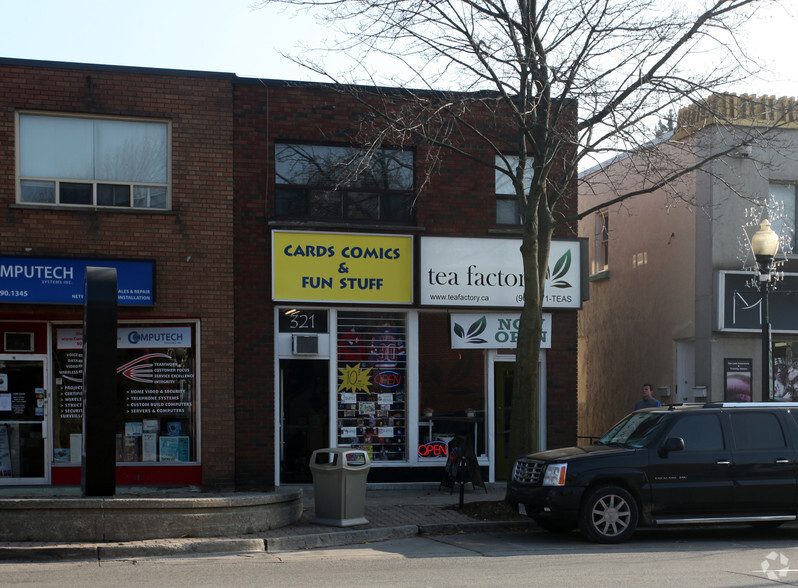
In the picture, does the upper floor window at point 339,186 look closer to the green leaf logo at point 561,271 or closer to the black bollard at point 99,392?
the green leaf logo at point 561,271

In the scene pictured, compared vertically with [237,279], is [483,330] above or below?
below

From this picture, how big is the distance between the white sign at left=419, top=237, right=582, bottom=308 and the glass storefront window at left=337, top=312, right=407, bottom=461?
0.99 metres

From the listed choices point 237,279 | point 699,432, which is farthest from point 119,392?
point 699,432

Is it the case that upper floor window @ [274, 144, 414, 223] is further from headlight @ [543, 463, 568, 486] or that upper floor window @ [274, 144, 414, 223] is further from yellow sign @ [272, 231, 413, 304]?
headlight @ [543, 463, 568, 486]

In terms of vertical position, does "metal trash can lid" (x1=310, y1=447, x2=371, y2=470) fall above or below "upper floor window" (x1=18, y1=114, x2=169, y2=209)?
below

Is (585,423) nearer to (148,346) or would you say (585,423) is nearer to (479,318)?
(479,318)

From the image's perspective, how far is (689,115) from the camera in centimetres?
1916

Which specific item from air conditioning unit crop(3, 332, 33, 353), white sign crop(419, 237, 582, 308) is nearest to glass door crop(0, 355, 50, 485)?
air conditioning unit crop(3, 332, 33, 353)

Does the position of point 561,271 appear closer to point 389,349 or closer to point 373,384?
point 389,349

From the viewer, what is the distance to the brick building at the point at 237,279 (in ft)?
50.6

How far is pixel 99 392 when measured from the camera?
11.4 m

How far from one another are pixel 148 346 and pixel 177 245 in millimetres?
1778

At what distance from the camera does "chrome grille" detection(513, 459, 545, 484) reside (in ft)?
39.1

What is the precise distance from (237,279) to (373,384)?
3026 mm
